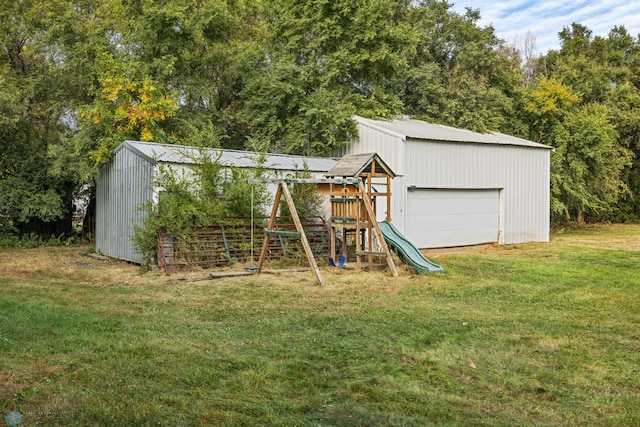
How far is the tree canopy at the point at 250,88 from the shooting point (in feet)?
51.7

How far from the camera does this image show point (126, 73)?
1513 centimetres

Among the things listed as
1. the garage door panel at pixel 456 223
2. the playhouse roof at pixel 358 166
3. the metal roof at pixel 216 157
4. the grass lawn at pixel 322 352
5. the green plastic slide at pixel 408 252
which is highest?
the metal roof at pixel 216 157

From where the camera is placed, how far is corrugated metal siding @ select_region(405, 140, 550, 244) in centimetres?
1536

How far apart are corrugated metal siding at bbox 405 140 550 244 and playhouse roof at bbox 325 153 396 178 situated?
3406 mm

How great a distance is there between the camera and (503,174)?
17.4 meters

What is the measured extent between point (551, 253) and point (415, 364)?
1094 cm

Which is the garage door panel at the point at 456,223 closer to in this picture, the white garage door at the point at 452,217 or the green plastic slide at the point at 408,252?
the white garage door at the point at 452,217

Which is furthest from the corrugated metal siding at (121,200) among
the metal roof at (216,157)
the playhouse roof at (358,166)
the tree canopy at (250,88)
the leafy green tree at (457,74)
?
the leafy green tree at (457,74)

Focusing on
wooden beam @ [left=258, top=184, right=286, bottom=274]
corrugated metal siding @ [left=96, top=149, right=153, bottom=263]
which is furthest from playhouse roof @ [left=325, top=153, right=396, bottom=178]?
corrugated metal siding @ [left=96, top=149, right=153, bottom=263]

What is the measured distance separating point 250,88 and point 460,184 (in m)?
8.02

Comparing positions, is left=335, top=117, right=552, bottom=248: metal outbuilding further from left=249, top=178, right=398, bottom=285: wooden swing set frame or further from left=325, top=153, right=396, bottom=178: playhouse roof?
left=249, top=178, right=398, bottom=285: wooden swing set frame

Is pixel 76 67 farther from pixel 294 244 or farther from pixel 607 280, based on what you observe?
pixel 607 280

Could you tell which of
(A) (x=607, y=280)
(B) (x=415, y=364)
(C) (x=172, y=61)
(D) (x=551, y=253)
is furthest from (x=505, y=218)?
(B) (x=415, y=364)

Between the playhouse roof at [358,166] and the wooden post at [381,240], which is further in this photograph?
the playhouse roof at [358,166]
